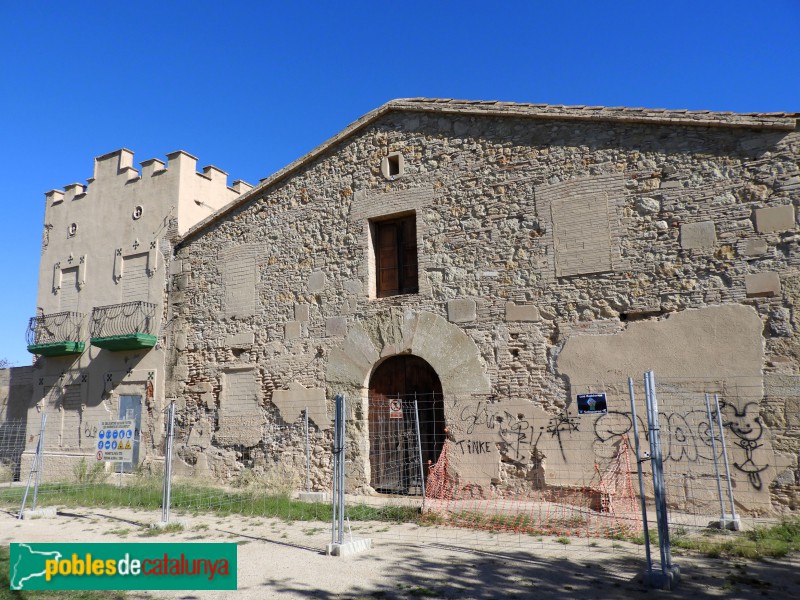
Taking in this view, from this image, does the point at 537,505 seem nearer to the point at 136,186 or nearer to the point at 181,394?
the point at 181,394

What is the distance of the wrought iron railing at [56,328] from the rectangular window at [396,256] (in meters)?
7.50

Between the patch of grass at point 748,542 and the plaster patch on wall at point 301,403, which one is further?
the plaster patch on wall at point 301,403

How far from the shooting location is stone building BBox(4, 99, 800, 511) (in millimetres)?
7484

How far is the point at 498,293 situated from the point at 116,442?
6110mm

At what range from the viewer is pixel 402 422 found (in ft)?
31.8

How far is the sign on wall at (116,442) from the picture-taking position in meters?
9.16

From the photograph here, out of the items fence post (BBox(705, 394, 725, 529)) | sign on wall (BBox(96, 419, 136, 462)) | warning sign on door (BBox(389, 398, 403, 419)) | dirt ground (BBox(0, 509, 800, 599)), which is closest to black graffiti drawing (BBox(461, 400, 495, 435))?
warning sign on door (BBox(389, 398, 403, 419))

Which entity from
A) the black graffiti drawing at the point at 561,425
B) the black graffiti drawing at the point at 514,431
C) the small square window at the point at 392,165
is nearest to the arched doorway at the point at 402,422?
the black graffiti drawing at the point at 514,431

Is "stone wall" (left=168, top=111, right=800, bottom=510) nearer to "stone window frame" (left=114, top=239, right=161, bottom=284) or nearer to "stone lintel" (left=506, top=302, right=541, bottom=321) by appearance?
"stone lintel" (left=506, top=302, right=541, bottom=321)

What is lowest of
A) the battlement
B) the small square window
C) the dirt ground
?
the dirt ground

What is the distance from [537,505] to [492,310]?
274 centimetres

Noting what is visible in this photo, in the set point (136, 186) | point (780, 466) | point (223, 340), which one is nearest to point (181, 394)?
point (223, 340)

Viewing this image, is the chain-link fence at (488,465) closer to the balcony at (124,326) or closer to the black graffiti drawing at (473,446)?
the black graffiti drawing at (473,446)

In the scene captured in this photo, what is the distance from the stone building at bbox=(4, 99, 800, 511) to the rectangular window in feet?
0.11
